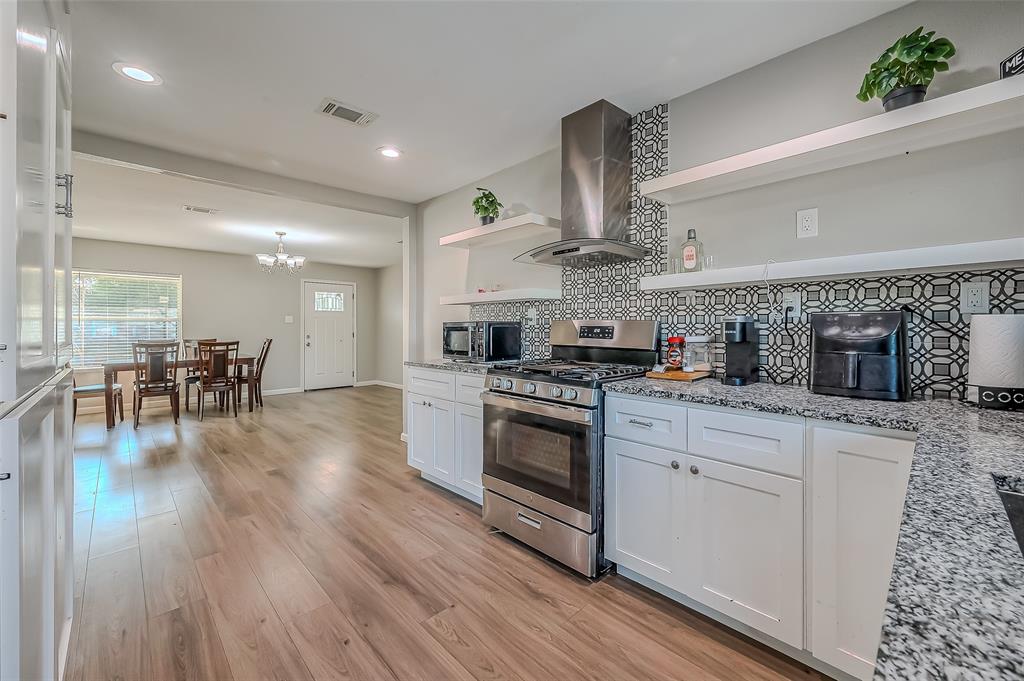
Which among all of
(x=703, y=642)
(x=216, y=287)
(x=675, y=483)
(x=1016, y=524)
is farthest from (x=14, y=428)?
(x=216, y=287)

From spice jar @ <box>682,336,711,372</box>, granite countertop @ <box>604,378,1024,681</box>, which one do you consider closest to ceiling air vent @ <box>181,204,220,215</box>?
spice jar @ <box>682,336,711,372</box>

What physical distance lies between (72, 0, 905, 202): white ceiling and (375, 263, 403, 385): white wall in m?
5.35

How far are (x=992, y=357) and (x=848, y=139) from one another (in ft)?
2.84

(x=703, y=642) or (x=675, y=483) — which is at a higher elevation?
(x=675, y=483)

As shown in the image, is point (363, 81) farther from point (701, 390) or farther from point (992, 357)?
point (992, 357)

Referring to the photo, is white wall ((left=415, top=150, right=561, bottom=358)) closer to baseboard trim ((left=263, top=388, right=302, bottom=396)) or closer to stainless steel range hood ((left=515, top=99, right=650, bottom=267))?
stainless steel range hood ((left=515, top=99, right=650, bottom=267))

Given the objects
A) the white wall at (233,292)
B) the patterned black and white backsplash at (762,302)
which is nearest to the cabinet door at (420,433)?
the patterned black and white backsplash at (762,302)

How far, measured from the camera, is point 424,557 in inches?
86.9

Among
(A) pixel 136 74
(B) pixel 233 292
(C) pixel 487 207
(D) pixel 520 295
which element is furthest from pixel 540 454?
(B) pixel 233 292

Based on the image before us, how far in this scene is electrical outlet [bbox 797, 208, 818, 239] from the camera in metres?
1.94

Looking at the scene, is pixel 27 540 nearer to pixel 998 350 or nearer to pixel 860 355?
pixel 860 355

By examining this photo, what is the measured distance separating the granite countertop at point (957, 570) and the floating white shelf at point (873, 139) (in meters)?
1.02

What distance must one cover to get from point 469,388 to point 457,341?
2.64 feet

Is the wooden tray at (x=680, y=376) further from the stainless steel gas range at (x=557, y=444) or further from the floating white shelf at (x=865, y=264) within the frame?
the floating white shelf at (x=865, y=264)
